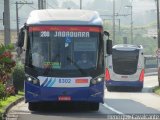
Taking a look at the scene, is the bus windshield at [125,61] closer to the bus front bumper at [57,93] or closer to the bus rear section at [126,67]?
the bus rear section at [126,67]

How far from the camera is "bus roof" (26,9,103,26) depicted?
71.1ft

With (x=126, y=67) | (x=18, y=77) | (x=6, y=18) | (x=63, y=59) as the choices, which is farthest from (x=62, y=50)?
(x=126, y=67)

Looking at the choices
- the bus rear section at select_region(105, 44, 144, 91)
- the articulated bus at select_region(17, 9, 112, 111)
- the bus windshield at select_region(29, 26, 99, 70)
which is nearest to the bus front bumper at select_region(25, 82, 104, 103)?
the articulated bus at select_region(17, 9, 112, 111)

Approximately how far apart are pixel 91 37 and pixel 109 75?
22.8 meters

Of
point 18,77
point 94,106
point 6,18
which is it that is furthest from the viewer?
point 18,77

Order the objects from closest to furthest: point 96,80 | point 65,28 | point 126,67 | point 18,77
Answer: point 96,80, point 65,28, point 18,77, point 126,67

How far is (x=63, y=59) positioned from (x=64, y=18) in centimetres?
156

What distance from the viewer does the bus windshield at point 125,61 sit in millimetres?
43438

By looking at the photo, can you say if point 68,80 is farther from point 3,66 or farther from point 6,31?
point 6,31

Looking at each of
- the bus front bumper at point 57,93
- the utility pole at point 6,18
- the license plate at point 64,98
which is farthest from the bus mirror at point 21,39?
the utility pole at point 6,18

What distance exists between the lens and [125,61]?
43.6 m

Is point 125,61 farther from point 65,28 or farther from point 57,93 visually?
point 57,93

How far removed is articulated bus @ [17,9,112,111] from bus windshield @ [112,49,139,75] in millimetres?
21721

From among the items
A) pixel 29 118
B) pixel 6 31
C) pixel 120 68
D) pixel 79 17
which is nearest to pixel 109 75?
pixel 120 68
